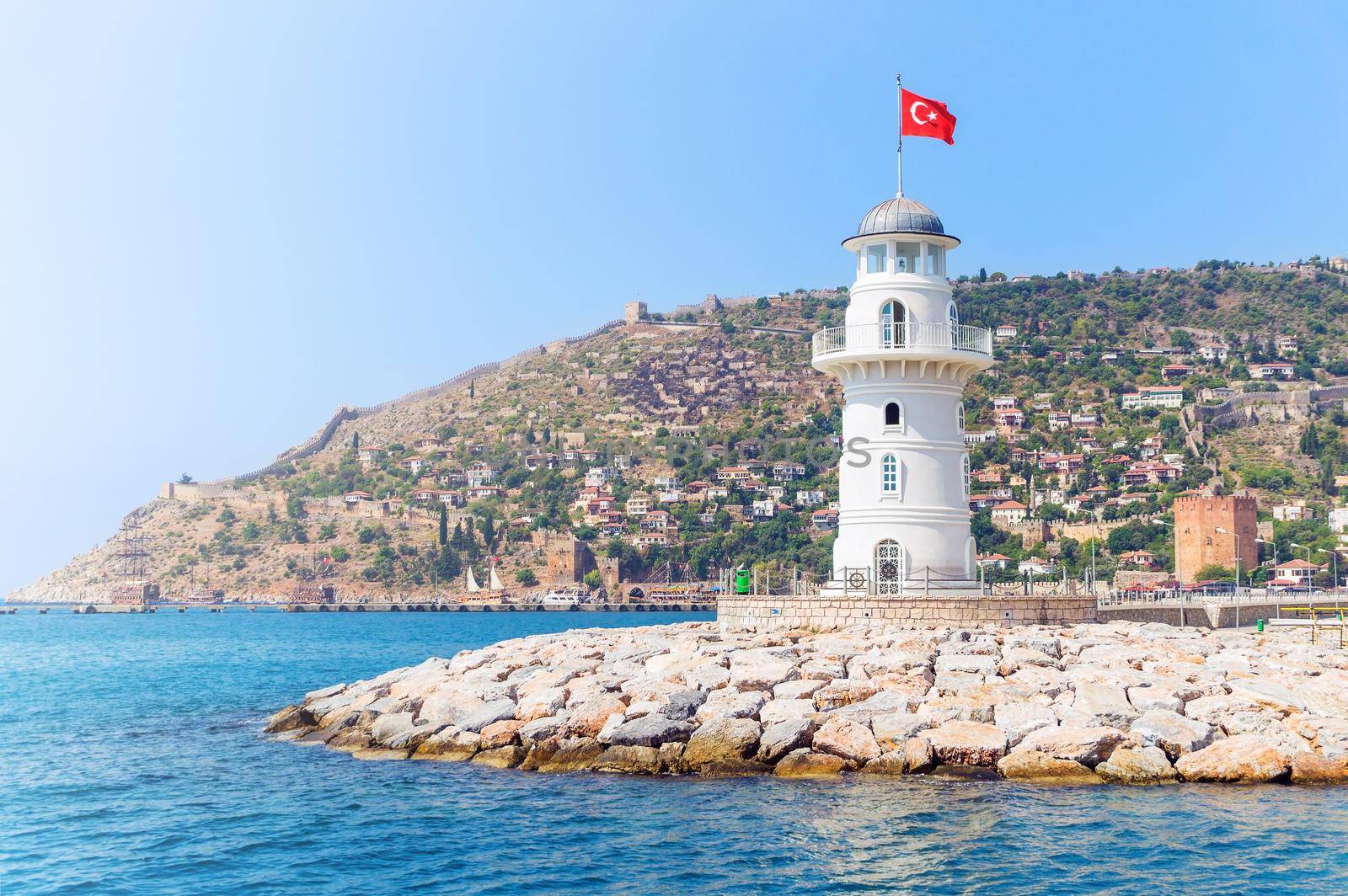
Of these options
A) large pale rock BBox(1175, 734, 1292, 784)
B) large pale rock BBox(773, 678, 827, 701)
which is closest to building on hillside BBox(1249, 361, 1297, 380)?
large pale rock BBox(773, 678, 827, 701)

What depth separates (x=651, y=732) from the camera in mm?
17500

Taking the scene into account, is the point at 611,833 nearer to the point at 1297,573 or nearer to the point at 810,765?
the point at 810,765

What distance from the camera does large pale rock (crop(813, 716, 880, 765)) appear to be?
16.6 m

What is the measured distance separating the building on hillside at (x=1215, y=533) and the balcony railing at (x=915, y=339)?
69.4 metres

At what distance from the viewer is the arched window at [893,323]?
75.7ft

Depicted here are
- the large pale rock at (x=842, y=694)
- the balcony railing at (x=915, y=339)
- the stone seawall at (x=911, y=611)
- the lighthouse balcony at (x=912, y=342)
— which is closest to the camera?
the large pale rock at (x=842, y=694)

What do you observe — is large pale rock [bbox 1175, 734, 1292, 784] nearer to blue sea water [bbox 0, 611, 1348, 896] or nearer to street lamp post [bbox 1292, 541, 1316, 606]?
blue sea water [bbox 0, 611, 1348, 896]

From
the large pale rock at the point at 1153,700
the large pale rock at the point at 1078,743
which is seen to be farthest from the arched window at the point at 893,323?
the large pale rock at the point at 1078,743

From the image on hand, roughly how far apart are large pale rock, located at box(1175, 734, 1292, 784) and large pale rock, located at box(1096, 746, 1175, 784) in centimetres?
21

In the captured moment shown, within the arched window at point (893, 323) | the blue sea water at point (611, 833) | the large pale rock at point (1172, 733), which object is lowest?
the blue sea water at point (611, 833)

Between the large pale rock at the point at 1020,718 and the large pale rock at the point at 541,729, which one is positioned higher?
the large pale rock at the point at 1020,718

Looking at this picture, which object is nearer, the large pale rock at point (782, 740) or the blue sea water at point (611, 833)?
the blue sea water at point (611, 833)

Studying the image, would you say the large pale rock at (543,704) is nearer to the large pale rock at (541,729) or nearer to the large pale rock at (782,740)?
the large pale rock at (541,729)

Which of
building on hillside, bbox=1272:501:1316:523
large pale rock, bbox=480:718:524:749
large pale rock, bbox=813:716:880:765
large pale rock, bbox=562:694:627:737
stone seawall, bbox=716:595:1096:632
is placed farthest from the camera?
building on hillside, bbox=1272:501:1316:523
